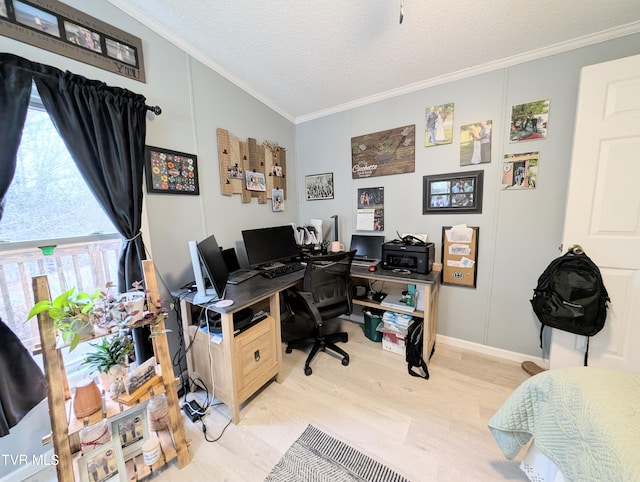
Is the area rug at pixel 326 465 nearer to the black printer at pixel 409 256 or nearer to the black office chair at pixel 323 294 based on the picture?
the black office chair at pixel 323 294

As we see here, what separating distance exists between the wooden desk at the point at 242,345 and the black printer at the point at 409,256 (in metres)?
0.12

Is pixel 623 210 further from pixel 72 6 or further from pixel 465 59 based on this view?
pixel 72 6

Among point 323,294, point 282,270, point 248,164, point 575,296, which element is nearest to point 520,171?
point 575,296

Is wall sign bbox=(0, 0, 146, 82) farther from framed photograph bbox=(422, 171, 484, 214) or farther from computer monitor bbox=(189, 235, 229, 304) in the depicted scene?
framed photograph bbox=(422, 171, 484, 214)

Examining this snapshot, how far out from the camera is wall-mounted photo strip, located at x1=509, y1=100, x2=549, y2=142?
1.75 meters

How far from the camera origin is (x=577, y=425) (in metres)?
0.82

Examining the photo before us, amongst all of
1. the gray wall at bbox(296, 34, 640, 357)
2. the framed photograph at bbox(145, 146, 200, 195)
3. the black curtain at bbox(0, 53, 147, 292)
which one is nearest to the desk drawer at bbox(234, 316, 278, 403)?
the black curtain at bbox(0, 53, 147, 292)

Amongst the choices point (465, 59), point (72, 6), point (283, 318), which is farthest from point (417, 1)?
point (283, 318)

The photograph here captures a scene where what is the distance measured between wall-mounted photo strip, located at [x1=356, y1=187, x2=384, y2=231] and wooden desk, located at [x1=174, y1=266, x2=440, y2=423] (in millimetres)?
714

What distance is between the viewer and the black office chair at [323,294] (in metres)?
1.87

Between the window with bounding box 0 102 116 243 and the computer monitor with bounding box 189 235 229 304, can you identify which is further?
the computer monitor with bounding box 189 235 229 304

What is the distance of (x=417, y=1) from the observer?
136cm

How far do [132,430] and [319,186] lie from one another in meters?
2.53

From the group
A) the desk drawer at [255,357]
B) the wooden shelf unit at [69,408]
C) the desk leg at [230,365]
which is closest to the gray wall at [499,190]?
the desk drawer at [255,357]
